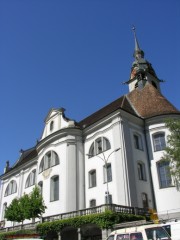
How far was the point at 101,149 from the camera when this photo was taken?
3031 centimetres

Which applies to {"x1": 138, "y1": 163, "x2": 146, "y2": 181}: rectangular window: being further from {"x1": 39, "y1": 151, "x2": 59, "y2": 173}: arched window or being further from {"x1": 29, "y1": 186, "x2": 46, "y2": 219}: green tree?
{"x1": 29, "y1": 186, "x2": 46, "y2": 219}: green tree

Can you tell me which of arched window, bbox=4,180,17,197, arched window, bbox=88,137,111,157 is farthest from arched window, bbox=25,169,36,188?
arched window, bbox=88,137,111,157

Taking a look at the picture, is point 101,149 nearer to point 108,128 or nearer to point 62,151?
point 108,128

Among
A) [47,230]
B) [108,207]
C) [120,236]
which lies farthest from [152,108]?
[120,236]

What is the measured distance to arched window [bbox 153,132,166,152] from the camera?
96.7 feet

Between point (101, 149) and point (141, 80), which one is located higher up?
point (141, 80)

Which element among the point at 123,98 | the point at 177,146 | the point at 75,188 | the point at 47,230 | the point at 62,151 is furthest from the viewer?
the point at 123,98

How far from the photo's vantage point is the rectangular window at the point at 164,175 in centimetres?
2737

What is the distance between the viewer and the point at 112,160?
92.3 ft

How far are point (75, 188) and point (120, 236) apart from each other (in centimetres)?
1593

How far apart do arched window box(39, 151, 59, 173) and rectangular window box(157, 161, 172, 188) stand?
38.1ft

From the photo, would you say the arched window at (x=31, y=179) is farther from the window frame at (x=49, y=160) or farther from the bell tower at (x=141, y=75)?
the bell tower at (x=141, y=75)

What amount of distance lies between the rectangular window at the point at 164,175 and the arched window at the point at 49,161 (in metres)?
11.6

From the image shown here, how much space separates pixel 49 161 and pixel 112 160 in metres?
9.45
